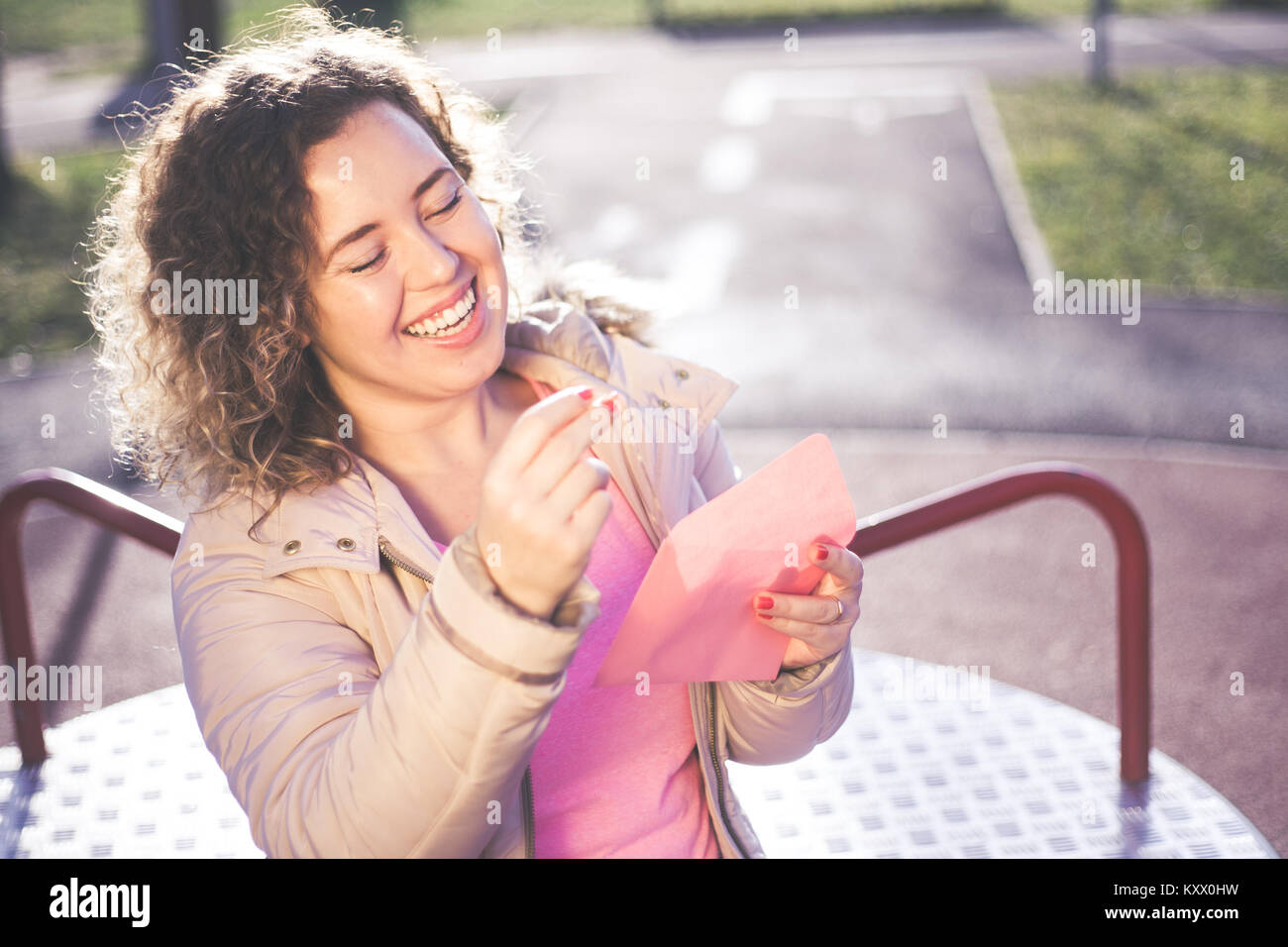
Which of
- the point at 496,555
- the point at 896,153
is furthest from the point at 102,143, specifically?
the point at 496,555

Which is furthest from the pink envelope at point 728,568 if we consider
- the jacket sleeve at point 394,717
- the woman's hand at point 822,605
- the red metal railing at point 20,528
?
the red metal railing at point 20,528

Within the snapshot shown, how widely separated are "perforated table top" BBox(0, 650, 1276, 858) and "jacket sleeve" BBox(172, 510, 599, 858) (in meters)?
0.80

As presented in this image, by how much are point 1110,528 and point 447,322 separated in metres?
1.25

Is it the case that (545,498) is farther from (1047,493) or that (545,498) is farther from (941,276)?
(941,276)

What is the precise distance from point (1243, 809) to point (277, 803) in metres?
3.00

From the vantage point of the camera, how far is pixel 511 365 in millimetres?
2193

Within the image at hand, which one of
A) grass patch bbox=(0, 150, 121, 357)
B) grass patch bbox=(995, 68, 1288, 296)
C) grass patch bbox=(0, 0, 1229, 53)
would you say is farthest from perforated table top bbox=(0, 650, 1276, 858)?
grass patch bbox=(0, 0, 1229, 53)

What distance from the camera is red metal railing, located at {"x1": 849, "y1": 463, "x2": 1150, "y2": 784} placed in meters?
2.37

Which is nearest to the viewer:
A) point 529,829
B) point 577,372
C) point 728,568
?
point 728,568

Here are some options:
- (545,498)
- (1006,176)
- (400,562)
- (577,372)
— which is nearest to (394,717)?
(545,498)

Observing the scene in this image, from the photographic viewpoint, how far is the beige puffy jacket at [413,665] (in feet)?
4.32

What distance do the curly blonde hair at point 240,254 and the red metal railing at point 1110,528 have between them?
996mm

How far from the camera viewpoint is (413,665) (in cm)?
134

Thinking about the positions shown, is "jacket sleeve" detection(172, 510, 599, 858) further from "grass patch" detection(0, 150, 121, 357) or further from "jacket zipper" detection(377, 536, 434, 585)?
"grass patch" detection(0, 150, 121, 357)
